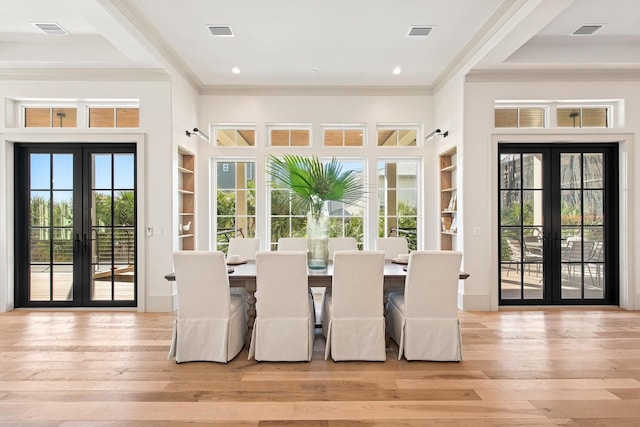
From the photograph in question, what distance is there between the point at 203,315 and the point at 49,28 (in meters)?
3.48

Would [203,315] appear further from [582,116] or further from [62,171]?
[582,116]

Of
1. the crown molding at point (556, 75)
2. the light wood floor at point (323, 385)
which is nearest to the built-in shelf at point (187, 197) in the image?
the light wood floor at point (323, 385)

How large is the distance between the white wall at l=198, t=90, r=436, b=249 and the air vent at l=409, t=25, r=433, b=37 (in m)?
1.63

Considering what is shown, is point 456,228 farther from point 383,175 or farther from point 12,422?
point 12,422

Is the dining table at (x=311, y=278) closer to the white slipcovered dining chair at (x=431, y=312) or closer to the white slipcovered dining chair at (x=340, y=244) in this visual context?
the white slipcovered dining chair at (x=431, y=312)

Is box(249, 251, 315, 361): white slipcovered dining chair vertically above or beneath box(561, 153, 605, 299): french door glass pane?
beneath

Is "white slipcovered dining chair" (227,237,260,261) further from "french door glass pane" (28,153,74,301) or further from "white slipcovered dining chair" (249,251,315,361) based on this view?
"french door glass pane" (28,153,74,301)

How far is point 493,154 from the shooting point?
4.79 meters

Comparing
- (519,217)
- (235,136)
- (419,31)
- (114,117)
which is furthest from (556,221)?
(114,117)

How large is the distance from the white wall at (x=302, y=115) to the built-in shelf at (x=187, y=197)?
0.51 ft

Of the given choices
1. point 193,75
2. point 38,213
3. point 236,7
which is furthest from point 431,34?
point 38,213

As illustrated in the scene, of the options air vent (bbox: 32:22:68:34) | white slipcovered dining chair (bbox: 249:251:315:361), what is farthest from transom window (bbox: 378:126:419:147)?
air vent (bbox: 32:22:68:34)

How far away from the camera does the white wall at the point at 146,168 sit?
4.73m

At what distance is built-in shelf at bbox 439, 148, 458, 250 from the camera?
544cm
